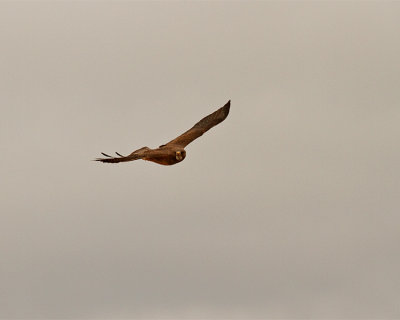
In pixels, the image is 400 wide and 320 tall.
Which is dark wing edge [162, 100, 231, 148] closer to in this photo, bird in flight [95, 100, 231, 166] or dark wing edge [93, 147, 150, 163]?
bird in flight [95, 100, 231, 166]

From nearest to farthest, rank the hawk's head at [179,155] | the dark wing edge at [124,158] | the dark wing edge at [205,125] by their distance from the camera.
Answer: the dark wing edge at [124,158]
the hawk's head at [179,155]
the dark wing edge at [205,125]

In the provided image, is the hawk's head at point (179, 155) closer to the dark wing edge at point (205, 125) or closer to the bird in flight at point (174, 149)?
the bird in flight at point (174, 149)

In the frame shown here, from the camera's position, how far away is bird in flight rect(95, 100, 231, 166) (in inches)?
2184

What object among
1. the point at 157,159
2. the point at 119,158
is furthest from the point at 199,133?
the point at 119,158

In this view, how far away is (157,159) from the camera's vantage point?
59062 mm

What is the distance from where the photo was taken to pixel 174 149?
197 feet

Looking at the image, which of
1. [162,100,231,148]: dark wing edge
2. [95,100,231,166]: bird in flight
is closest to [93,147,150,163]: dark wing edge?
[95,100,231,166]: bird in flight

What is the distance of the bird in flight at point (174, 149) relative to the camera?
5548cm

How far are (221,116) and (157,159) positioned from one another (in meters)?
9.28

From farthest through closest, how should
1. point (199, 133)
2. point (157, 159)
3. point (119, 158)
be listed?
point (199, 133) < point (157, 159) < point (119, 158)

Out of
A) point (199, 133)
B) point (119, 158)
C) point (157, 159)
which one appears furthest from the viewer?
point (199, 133)

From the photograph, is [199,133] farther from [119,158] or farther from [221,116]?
[119,158]

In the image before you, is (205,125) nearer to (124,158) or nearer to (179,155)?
(179,155)

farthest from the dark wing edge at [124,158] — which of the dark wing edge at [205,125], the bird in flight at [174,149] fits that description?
the dark wing edge at [205,125]
